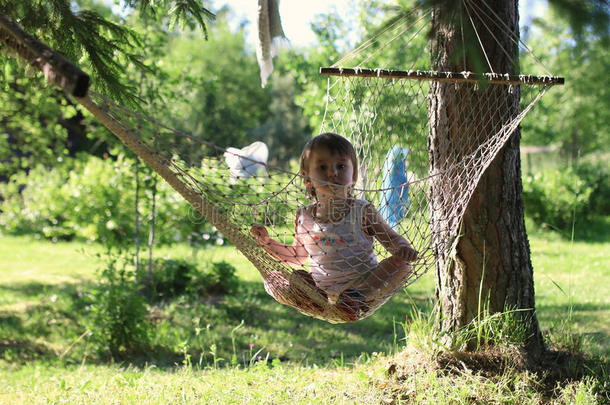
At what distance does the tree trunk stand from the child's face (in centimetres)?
46

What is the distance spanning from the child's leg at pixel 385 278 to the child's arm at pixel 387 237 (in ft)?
0.10

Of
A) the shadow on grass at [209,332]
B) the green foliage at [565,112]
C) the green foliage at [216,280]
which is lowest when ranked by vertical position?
the shadow on grass at [209,332]

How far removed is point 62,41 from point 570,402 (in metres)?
2.34

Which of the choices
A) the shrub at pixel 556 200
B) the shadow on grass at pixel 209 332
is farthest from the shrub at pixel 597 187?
the shadow on grass at pixel 209 332

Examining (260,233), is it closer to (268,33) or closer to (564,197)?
(268,33)

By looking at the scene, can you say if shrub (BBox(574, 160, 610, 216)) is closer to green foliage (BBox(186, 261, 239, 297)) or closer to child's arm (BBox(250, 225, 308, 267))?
green foliage (BBox(186, 261, 239, 297))

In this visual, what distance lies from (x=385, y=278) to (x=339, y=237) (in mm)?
234

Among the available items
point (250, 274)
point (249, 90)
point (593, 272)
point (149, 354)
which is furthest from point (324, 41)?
point (249, 90)

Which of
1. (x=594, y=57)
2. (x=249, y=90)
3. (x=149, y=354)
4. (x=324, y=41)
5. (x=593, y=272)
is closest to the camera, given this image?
(x=594, y=57)

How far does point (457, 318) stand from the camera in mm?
2398

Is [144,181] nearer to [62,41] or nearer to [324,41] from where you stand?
[62,41]

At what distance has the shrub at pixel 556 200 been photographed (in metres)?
6.49

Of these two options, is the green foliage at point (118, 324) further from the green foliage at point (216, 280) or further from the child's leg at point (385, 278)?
the child's leg at point (385, 278)

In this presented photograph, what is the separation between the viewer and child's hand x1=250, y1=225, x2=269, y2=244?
2.09 m
